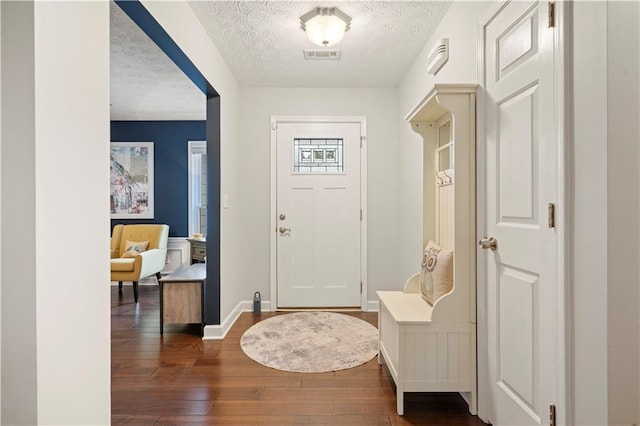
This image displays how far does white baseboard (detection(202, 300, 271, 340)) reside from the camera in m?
2.92

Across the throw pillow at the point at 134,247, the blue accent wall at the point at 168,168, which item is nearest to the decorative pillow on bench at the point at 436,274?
the throw pillow at the point at 134,247

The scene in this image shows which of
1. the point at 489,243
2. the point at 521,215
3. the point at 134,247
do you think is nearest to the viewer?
the point at 521,215

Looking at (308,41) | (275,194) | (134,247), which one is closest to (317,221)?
(275,194)

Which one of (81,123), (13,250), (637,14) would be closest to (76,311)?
(13,250)

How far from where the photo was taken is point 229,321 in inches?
125

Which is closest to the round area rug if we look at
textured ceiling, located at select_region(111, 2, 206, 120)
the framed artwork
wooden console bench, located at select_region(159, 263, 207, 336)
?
wooden console bench, located at select_region(159, 263, 207, 336)

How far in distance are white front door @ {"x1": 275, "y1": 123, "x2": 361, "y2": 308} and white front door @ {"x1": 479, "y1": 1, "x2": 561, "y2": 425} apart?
2062mm

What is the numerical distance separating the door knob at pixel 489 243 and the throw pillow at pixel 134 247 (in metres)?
4.21

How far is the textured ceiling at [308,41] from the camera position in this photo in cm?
226

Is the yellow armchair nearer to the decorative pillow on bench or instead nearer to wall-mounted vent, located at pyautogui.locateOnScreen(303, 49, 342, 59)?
wall-mounted vent, located at pyautogui.locateOnScreen(303, 49, 342, 59)

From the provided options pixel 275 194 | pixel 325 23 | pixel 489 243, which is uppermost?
pixel 325 23

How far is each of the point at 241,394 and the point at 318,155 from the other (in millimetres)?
2495

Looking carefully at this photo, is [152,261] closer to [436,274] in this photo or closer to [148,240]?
[148,240]

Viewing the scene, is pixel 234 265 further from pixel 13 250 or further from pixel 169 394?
pixel 13 250
